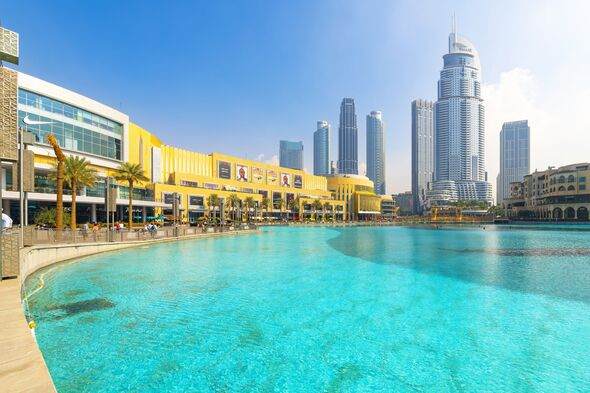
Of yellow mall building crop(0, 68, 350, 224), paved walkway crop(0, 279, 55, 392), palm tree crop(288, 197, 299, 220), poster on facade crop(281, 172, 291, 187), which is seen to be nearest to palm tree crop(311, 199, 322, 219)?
palm tree crop(288, 197, 299, 220)

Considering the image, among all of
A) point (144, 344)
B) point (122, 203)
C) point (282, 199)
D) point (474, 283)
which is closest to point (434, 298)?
point (474, 283)

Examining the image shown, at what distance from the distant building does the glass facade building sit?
163 m

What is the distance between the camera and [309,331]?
1145cm

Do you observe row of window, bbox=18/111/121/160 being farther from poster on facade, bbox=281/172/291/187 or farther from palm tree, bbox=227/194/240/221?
poster on facade, bbox=281/172/291/187

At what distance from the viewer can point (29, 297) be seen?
574 inches

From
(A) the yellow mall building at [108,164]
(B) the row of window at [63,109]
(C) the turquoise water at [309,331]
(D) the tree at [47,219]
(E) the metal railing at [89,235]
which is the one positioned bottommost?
(C) the turquoise water at [309,331]

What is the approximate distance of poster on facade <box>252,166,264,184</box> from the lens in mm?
129500

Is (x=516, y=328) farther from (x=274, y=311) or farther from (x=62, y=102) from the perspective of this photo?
(x=62, y=102)

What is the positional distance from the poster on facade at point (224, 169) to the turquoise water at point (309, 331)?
9891cm

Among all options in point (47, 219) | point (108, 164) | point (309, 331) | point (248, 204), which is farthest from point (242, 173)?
point (309, 331)

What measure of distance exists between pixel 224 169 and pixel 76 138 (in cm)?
6795

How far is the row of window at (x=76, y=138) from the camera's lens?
47156 millimetres

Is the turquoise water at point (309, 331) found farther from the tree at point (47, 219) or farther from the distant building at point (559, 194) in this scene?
the distant building at point (559, 194)

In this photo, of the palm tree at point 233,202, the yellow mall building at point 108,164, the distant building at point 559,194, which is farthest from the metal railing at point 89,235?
the distant building at point 559,194
